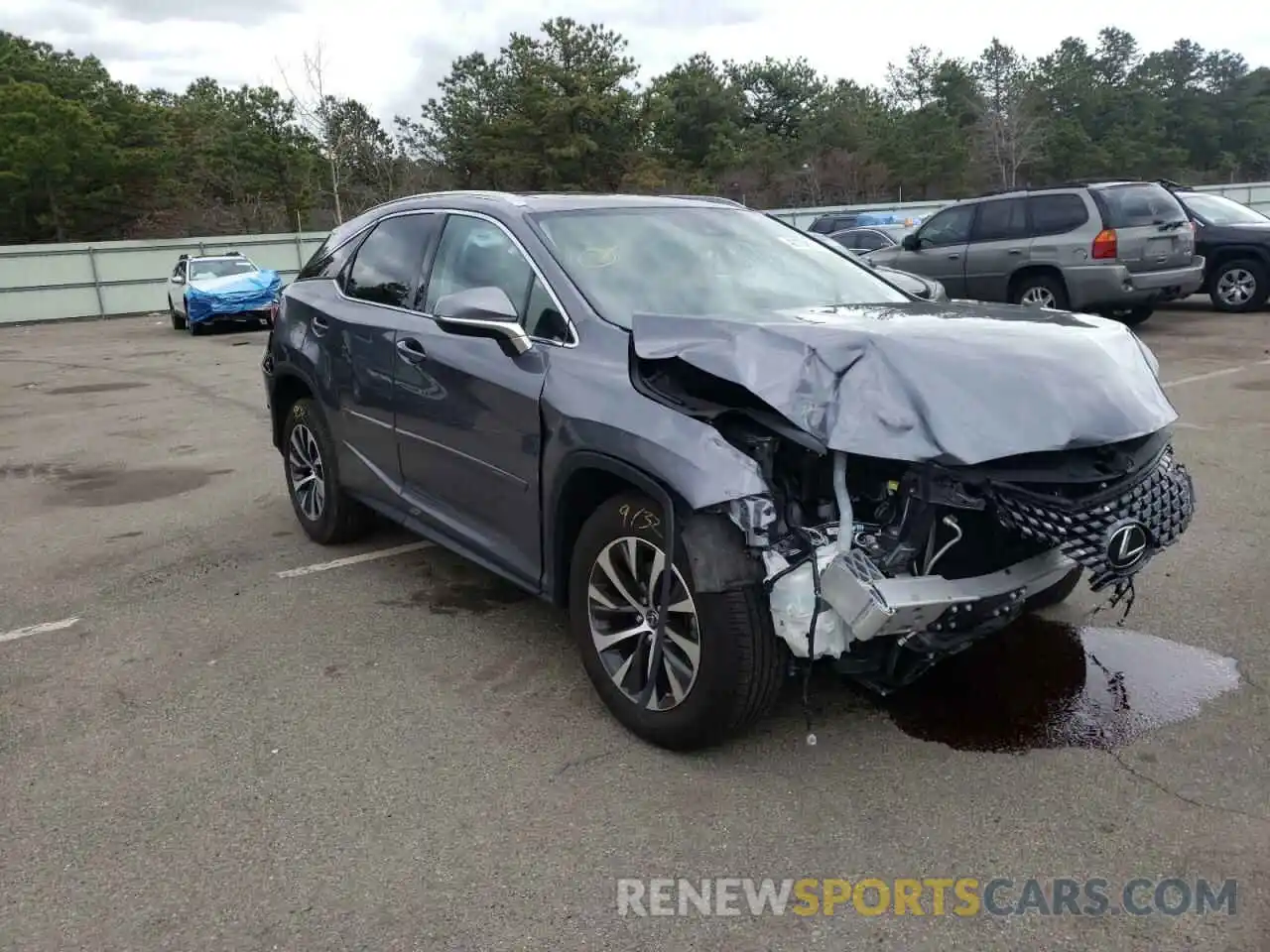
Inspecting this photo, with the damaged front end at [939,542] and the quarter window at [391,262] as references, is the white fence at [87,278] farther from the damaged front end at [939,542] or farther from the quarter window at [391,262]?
the damaged front end at [939,542]

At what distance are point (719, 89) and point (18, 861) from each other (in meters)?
55.5

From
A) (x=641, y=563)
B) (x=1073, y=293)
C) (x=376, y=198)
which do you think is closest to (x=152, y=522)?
(x=641, y=563)

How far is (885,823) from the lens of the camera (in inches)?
119

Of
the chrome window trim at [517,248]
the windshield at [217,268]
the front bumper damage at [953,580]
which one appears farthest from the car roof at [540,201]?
the windshield at [217,268]

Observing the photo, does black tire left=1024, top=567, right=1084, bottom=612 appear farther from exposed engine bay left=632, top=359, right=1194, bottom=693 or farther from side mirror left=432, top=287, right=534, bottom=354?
side mirror left=432, top=287, right=534, bottom=354

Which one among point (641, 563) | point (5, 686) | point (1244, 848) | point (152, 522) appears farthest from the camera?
point (152, 522)

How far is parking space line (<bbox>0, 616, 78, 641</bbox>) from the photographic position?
4688 millimetres

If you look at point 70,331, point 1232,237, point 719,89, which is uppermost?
point 719,89

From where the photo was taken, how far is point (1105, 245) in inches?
463

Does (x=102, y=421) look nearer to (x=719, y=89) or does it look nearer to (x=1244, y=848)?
(x=1244, y=848)

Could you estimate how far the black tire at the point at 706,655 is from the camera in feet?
10.1

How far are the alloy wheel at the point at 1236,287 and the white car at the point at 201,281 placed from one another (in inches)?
641

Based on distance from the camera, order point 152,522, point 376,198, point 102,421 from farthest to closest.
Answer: point 376,198
point 102,421
point 152,522

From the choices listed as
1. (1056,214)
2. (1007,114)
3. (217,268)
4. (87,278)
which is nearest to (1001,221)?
(1056,214)
